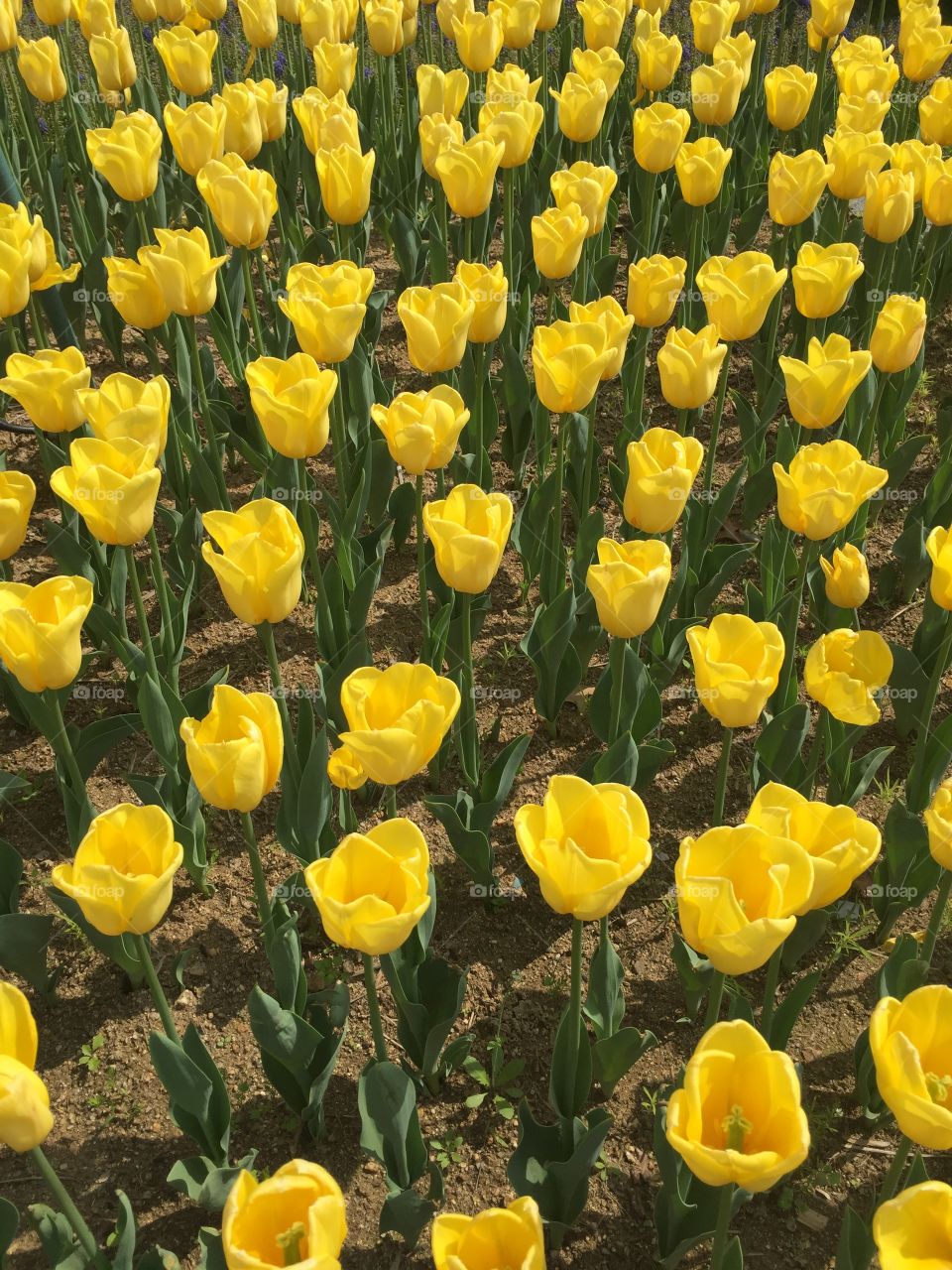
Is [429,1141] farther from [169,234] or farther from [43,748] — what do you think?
[169,234]

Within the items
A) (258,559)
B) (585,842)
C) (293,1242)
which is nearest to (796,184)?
(258,559)

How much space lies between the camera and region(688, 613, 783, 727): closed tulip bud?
2.28 m

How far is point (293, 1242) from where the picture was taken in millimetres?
1460

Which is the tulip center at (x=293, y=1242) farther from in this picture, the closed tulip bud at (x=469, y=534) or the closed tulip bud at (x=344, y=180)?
the closed tulip bud at (x=344, y=180)

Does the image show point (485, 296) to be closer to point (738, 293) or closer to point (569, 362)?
point (569, 362)

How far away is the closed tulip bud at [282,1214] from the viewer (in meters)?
1.42

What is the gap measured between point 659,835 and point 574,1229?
1057mm

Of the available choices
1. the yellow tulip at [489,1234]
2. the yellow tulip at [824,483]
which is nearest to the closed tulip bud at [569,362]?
the yellow tulip at [824,483]

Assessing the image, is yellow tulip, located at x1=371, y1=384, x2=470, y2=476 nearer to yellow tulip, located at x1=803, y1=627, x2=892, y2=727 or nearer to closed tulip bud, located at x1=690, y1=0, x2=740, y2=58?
yellow tulip, located at x1=803, y1=627, x2=892, y2=727

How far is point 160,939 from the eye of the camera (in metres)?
2.85

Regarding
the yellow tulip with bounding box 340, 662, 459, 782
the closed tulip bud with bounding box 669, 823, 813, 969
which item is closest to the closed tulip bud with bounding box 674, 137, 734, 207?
the yellow tulip with bounding box 340, 662, 459, 782

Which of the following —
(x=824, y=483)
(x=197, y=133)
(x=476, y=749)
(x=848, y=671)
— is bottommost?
(x=476, y=749)

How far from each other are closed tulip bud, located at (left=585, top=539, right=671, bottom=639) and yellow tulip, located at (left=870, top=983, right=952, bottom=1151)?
38.2 inches

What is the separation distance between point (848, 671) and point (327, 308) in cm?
156
